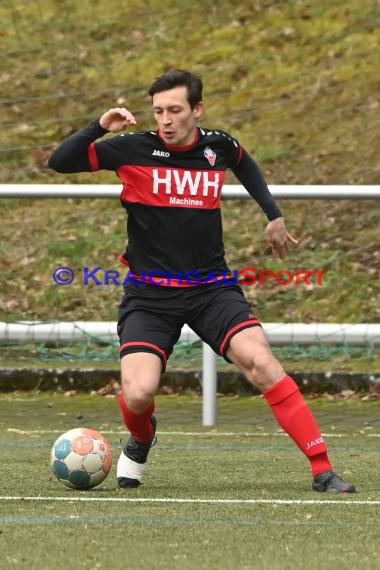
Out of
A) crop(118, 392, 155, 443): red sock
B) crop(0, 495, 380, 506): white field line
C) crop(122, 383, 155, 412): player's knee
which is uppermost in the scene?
crop(122, 383, 155, 412): player's knee

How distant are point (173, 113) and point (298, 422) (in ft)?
4.64

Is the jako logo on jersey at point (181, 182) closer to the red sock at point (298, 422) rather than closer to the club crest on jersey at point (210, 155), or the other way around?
the club crest on jersey at point (210, 155)

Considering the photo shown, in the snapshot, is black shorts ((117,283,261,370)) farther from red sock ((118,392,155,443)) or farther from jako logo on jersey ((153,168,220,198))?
jako logo on jersey ((153,168,220,198))

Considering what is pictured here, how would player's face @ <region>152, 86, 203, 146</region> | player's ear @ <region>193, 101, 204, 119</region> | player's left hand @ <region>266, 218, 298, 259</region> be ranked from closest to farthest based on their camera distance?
player's face @ <region>152, 86, 203, 146</region> < player's ear @ <region>193, 101, 204, 119</region> < player's left hand @ <region>266, 218, 298, 259</region>

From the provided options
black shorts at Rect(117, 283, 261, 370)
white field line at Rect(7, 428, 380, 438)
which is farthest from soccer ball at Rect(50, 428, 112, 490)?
white field line at Rect(7, 428, 380, 438)

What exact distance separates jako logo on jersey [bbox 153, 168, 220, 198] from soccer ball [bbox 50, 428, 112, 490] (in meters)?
1.12

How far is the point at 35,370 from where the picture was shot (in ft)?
38.3

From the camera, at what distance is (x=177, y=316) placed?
691cm

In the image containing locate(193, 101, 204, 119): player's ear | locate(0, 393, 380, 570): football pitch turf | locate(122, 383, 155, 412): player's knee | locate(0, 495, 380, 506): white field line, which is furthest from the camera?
locate(193, 101, 204, 119): player's ear

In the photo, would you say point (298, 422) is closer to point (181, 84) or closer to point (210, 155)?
point (210, 155)

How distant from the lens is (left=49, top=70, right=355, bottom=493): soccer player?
268 inches

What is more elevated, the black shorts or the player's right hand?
the player's right hand

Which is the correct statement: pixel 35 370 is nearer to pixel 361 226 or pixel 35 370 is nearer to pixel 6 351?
pixel 6 351

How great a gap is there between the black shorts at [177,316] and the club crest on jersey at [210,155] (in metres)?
0.55
